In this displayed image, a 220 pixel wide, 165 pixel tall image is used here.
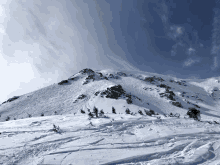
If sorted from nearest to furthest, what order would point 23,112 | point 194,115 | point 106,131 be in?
point 106,131, point 194,115, point 23,112

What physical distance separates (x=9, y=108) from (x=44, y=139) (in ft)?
71.7

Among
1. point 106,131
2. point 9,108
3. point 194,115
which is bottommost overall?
point 194,115

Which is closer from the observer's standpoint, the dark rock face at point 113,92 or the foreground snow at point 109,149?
the foreground snow at point 109,149

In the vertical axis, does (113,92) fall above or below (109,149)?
above

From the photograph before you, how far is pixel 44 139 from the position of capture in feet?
14.6

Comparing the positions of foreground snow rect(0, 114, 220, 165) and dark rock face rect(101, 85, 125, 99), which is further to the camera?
dark rock face rect(101, 85, 125, 99)

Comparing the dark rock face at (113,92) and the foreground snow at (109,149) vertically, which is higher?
the dark rock face at (113,92)

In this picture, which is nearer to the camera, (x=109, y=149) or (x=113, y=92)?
(x=109, y=149)

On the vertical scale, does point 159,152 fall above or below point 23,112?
below

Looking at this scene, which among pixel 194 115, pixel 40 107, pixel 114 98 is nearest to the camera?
pixel 194 115

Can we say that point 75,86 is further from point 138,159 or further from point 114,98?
point 138,159

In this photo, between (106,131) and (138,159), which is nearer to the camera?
(138,159)

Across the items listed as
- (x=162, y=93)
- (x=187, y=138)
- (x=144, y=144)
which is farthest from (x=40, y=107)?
(x=162, y=93)

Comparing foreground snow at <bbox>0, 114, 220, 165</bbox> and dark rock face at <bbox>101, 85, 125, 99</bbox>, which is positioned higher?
dark rock face at <bbox>101, 85, 125, 99</bbox>
